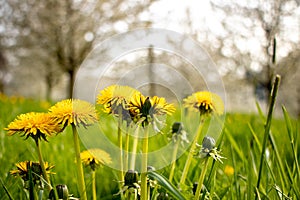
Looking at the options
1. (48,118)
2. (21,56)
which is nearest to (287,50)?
(48,118)

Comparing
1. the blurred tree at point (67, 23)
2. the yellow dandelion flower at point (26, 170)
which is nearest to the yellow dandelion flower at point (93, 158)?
the yellow dandelion flower at point (26, 170)

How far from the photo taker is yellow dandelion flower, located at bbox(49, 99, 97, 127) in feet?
1.36

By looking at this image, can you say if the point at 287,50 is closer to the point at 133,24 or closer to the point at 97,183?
the point at 133,24

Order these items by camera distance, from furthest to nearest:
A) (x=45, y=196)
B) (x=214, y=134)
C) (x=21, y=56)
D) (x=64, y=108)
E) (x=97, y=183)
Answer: (x=21, y=56), (x=97, y=183), (x=45, y=196), (x=214, y=134), (x=64, y=108)

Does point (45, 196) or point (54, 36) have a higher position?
point (54, 36)

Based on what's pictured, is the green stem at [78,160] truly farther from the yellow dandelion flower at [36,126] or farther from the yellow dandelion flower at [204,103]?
the yellow dandelion flower at [204,103]

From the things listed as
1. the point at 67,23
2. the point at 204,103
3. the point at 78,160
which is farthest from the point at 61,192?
the point at 67,23

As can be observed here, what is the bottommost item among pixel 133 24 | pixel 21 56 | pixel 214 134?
pixel 214 134

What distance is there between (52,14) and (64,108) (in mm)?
9145

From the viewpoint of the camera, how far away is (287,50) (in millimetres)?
6402

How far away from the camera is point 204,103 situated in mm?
546

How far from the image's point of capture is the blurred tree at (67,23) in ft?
29.8

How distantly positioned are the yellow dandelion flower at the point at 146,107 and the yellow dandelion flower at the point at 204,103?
133mm

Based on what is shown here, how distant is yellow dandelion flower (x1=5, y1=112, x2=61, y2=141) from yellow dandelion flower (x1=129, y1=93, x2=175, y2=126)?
0.32 ft
